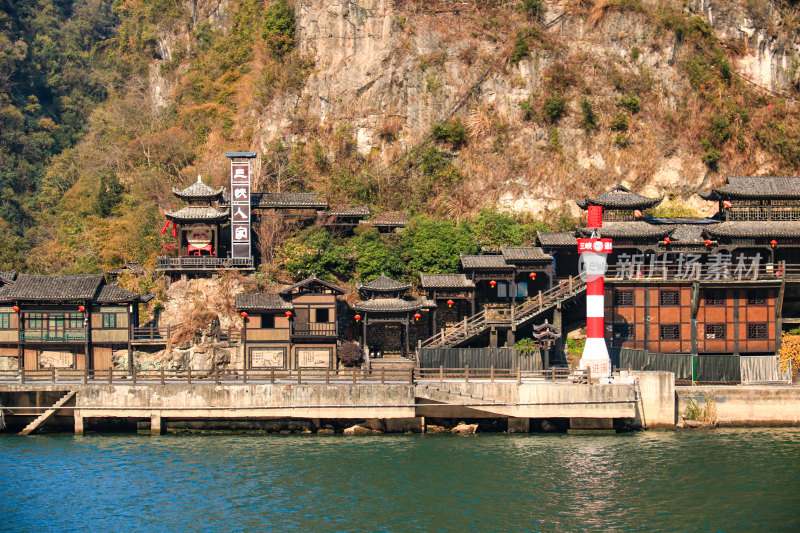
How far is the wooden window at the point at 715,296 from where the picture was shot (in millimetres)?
49906

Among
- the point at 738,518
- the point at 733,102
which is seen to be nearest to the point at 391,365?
the point at 738,518

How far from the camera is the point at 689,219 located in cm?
5775

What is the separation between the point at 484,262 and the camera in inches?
2029

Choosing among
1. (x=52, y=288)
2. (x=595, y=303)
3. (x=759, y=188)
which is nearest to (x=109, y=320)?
(x=52, y=288)

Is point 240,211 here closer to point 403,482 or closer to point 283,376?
point 283,376

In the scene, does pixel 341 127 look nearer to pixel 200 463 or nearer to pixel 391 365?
pixel 391 365

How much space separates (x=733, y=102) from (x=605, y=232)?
78.3 ft

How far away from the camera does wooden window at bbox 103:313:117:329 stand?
158ft

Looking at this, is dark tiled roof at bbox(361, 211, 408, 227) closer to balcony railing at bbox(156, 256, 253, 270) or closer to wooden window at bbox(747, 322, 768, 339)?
balcony railing at bbox(156, 256, 253, 270)

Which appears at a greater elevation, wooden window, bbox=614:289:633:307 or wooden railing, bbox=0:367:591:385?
wooden window, bbox=614:289:633:307

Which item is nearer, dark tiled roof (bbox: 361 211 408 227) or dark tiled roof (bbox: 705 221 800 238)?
dark tiled roof (bbox: 705 221 800 238)

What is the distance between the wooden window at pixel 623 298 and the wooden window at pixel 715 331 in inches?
178

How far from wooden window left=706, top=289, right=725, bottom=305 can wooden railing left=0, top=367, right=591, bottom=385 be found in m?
10.00

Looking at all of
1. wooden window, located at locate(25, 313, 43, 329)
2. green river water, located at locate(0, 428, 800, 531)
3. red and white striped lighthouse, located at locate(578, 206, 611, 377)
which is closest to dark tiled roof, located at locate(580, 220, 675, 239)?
red and white striped lighthouse, located at locate(578, 206, 611, 377)
